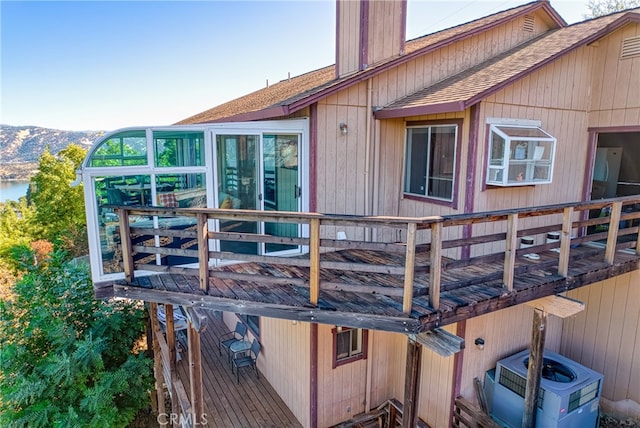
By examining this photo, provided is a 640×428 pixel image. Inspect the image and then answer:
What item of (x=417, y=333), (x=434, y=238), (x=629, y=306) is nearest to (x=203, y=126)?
(x=434, y=238)

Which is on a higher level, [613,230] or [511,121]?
[511,121]

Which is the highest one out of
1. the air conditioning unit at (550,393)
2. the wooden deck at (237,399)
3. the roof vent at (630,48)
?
the roof vent at (630,48)

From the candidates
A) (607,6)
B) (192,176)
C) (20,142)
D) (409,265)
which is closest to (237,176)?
(192,176)

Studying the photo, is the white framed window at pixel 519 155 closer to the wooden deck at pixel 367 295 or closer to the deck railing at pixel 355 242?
the deck railing at pixel 355 242

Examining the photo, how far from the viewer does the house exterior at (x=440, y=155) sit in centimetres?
506

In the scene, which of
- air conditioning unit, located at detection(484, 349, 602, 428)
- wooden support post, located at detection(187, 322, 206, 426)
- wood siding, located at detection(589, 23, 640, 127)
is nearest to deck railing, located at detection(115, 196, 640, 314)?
wooden support post, located at detection(187, 322, 206, 426)

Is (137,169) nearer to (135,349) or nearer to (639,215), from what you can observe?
(135,349)

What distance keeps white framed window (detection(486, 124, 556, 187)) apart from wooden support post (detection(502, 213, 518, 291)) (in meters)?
1.27

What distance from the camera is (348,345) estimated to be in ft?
18.9

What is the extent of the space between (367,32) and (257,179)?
3064mm

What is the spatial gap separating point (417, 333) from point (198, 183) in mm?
3315

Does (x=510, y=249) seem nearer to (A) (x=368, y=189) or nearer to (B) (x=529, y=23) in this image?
(A) (x=368, y=189)

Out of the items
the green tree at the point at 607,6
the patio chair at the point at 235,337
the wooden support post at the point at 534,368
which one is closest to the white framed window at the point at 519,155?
the wooden support post at the point at 534,368

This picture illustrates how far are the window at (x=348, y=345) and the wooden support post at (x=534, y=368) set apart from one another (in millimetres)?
2285
